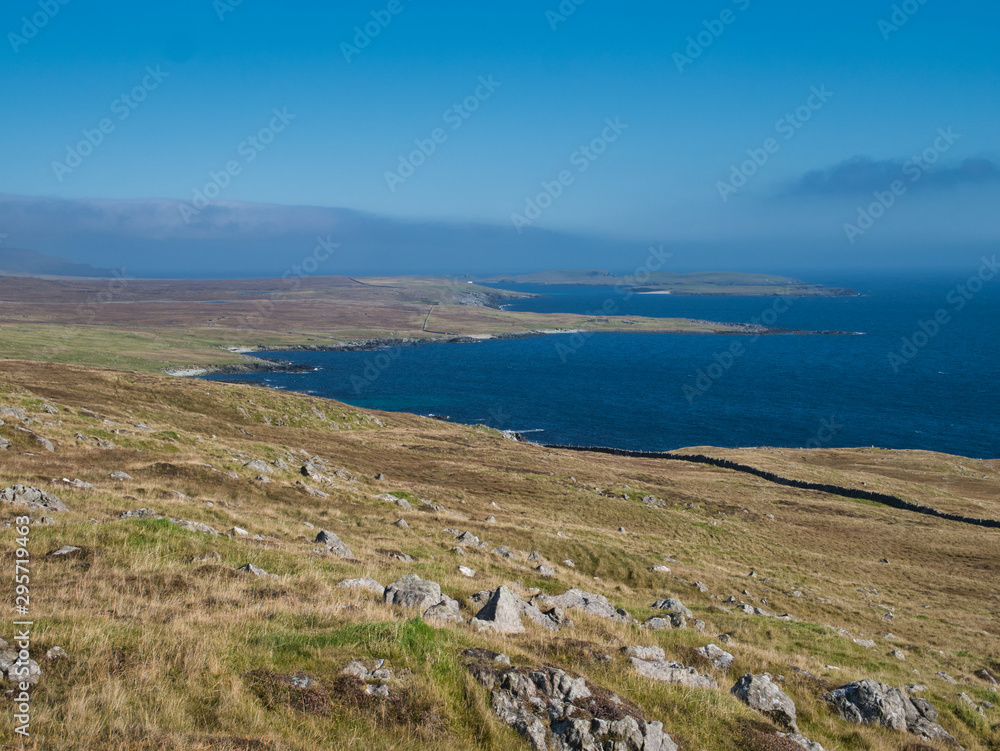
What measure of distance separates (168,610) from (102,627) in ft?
5.35

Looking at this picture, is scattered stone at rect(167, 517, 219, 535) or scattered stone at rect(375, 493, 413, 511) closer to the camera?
scattered stone at rect(167, 517, 219, 535)

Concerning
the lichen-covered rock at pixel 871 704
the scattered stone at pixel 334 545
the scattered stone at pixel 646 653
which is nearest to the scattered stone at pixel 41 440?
the scattered stone at pixel 334 545

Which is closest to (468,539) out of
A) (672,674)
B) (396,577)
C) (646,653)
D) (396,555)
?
(396,555)

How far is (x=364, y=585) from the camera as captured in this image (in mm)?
14086

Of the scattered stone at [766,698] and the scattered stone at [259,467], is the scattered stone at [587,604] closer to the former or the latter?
the scattered stone at [766,698]

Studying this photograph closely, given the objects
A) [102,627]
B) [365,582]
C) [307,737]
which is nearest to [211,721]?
[307,737]

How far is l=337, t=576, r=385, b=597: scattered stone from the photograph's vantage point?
13.9 m

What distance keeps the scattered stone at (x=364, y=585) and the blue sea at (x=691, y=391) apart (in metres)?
74.6

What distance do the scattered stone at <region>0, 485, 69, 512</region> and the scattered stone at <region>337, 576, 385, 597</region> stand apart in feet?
30.2

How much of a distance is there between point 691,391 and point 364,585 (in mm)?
116511

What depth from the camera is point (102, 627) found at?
8.95 meters

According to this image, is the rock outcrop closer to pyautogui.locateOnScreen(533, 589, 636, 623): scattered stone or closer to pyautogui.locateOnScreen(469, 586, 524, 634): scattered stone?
pyautogui.locateOnScreen(533, 589, 636, 623): scattered stone

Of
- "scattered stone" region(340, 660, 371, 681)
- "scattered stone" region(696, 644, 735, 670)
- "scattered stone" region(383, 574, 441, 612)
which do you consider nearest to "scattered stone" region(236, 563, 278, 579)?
"scattered stone" region(383, 574, 441, 612)

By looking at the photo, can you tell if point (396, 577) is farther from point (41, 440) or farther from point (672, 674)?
point (41, 440)
